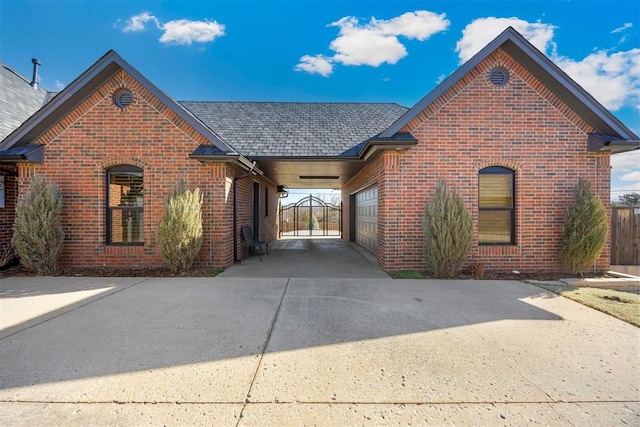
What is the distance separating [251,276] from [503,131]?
716cm

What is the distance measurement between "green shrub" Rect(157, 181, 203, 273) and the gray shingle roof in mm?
2335

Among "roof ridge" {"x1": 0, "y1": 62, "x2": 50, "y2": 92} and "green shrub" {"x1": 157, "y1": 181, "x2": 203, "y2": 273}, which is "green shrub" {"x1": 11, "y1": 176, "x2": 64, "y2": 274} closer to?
"green shrub" {"x1": 157, "y1": 181, "x2": 203, "y2": 273}

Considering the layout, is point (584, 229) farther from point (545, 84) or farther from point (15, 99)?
point (15, 99)

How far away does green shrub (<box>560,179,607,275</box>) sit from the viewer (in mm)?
6465

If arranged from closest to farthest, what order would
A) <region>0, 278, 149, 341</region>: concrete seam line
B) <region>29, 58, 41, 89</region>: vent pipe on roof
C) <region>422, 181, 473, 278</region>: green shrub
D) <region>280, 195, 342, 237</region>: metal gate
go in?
<region>0, 278, 149, 341</region>: concrete seam line < <region>422, 181, 473, 278</region>: green shrub < <region>29, 58, 41, 89</region>: vent pipe on roof < <region>280, 195, 342, 237</region>: metal gate

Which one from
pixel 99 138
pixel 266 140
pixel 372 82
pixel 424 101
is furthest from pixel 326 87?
pixel 99 138

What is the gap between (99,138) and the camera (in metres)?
7.16

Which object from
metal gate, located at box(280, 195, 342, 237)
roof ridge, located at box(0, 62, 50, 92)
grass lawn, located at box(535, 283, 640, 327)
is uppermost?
roof ridge, located at box(0, 62, 50, 92)

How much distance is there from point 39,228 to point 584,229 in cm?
1264

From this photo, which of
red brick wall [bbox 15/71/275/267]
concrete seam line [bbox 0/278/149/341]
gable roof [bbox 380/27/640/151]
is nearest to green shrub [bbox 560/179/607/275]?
gable roof [bbox 380/27/640/151]

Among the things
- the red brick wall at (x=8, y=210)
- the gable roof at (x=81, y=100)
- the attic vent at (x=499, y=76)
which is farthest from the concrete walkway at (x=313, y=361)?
the attic vent at (x=499, y=76)

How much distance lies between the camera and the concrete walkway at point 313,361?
88.4 inches

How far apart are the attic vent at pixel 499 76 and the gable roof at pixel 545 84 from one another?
15.8 inches

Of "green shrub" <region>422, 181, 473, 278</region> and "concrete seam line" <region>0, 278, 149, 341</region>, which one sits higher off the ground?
"green shrub" <region>422, 181, 473, 278</region>
